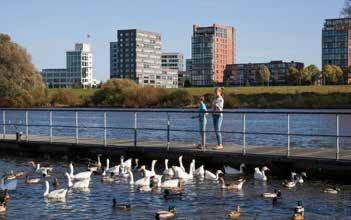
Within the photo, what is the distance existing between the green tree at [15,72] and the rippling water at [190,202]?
63783mm

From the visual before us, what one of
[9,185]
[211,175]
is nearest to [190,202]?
[211,175]

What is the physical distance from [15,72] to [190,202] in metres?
69.5

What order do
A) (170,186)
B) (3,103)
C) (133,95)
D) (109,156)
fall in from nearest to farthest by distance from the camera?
(170,186), (109,156), (3,103), (133,95)

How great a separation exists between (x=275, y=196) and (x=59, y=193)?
6.88m

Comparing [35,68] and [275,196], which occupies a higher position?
[35,68]

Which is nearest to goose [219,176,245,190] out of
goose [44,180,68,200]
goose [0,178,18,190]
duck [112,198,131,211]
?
duck [112,198,131,211]

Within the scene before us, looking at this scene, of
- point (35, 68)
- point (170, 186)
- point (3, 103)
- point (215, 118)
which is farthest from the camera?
point (3, 103)

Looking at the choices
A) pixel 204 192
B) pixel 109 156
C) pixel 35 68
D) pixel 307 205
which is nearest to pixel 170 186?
pixel 204 192

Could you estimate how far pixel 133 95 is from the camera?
121312 mm

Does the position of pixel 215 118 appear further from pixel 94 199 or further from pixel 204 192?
pixel 94 199

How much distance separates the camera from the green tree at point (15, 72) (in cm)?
8550

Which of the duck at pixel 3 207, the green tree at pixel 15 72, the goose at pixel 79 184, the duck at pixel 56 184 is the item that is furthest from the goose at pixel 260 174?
the green tree at pixel 15 72

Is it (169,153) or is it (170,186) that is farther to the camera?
(169,153)

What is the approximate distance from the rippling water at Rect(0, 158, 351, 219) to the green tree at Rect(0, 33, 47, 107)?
209ft
